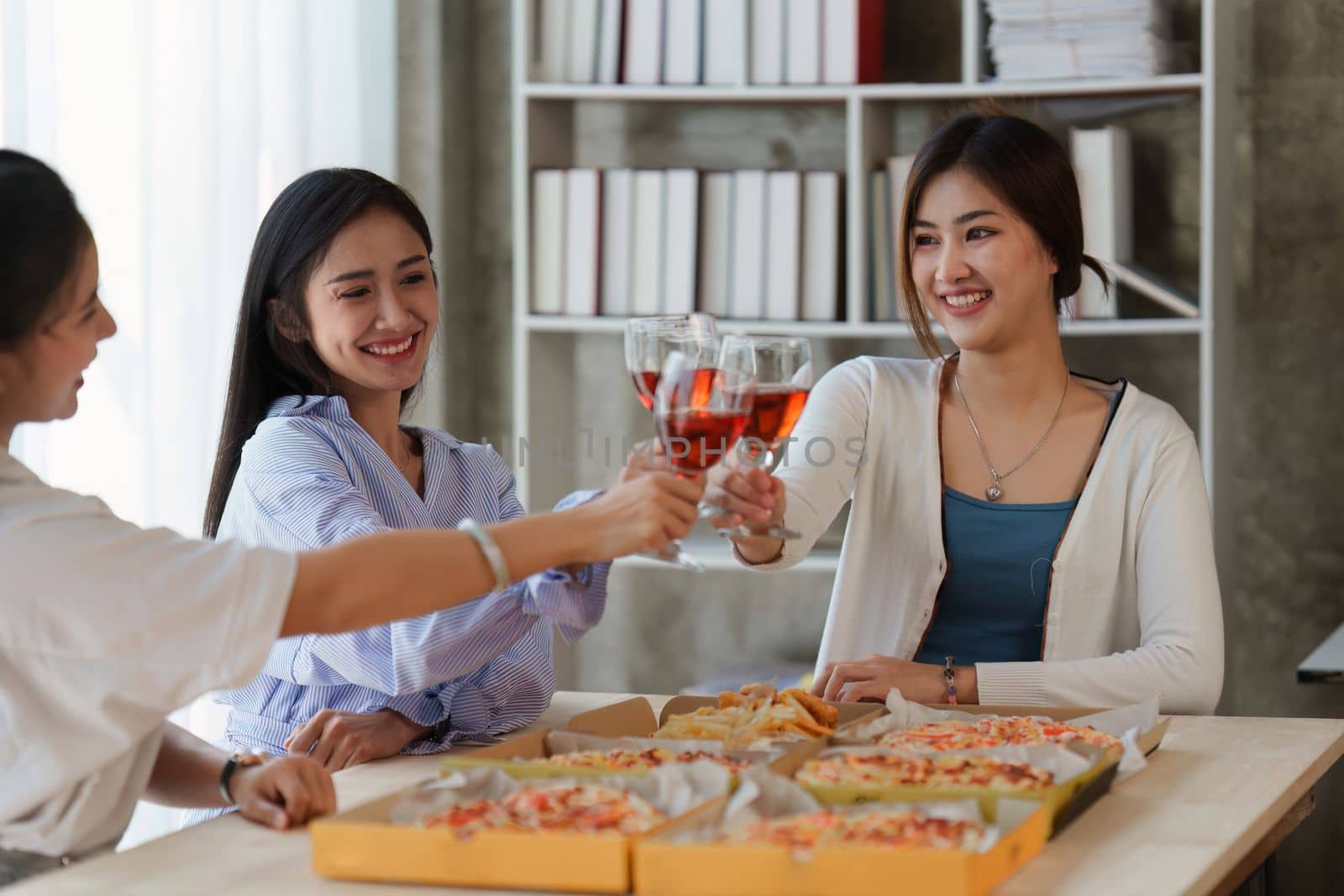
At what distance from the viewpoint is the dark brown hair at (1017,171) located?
6.84 feet

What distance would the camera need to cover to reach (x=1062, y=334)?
3.11 meters

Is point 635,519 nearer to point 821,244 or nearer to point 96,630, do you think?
point 96,630

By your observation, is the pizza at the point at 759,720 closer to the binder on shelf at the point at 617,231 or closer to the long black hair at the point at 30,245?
the long black hair at the point at 30,245

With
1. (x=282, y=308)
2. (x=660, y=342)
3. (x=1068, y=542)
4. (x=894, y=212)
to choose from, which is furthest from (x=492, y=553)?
(x=894, y=212)

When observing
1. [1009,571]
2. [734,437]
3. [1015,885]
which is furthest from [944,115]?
[1015,885]

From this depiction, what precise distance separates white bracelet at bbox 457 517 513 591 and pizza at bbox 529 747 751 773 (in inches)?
6.0

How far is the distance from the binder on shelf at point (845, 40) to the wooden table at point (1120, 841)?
178 centimetres

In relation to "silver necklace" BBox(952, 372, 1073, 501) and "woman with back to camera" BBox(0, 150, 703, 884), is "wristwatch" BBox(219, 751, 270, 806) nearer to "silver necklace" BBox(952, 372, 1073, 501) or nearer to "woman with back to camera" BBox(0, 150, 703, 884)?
"woman with back to camera" BBox(0, 150, 703, 884)

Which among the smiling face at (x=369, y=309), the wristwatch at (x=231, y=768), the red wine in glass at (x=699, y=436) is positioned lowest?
the wristwatch at (x=231, y=768)

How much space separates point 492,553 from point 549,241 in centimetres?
201

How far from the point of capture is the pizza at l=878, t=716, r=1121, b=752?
1.32 m

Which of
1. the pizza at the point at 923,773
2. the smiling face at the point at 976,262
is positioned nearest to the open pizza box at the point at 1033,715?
the pizza at the point at 923,773

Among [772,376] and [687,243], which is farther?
[687,243]

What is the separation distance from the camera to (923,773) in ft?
3.86
